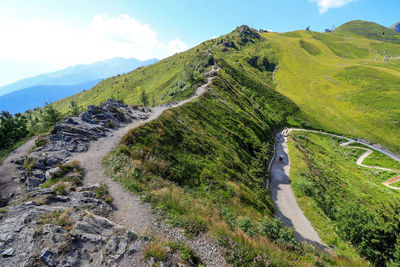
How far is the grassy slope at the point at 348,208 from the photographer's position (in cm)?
1706

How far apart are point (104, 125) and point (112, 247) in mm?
22377

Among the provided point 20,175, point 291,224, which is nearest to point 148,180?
point 20,175

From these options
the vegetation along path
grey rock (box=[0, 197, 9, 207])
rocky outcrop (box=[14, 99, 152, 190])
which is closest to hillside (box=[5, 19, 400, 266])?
the vegetation along path

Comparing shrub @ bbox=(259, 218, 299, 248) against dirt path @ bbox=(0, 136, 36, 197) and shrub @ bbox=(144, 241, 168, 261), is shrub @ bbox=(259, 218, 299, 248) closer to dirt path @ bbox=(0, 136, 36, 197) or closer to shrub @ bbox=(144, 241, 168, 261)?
shrub @ bbox=(144, 241, 168, 261)

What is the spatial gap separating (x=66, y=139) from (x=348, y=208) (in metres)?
40.1

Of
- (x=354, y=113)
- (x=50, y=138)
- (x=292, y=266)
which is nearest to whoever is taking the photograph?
(x=292, y=266)

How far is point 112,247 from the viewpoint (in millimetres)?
8508

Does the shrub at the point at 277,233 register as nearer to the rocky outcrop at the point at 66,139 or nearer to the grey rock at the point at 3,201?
the rocky outcrop at the point at 66,139

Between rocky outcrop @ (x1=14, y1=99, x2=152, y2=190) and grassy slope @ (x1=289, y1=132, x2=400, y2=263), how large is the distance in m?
32.2

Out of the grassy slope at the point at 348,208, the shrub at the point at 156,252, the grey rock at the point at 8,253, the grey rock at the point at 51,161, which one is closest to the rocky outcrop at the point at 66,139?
the grey rock at the point at 51,161

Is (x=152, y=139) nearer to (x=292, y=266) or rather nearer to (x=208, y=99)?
(x=292, y=266)

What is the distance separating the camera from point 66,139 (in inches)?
781

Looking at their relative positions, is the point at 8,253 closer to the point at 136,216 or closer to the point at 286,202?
the point at 136,216

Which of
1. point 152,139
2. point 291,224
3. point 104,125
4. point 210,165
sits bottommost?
point 291,224
